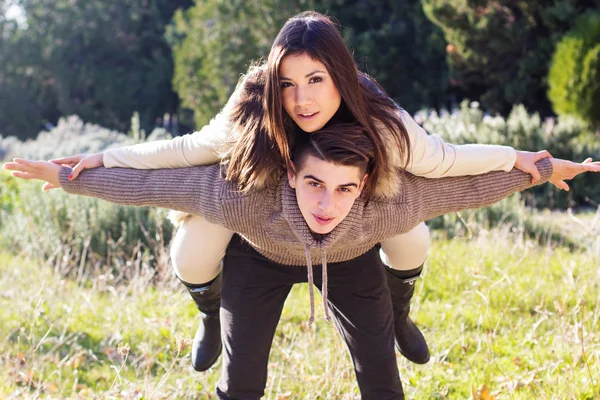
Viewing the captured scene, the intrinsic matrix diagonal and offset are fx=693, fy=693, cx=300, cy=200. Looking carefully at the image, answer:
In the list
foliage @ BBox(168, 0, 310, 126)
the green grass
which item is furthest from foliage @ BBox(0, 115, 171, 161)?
the green grass

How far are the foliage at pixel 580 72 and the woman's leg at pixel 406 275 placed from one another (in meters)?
6.90

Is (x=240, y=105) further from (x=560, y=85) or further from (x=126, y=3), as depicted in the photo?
(x=126, y=3)

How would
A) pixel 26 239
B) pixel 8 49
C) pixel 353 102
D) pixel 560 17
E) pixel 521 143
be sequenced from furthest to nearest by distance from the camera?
pixel 8 49 → pixel 560 17 → pixel 521 143 → pixel 26 239 → pixel 353 102

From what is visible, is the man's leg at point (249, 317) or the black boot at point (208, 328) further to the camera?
the black boot at point (208, 328)

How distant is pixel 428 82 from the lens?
1306 cm

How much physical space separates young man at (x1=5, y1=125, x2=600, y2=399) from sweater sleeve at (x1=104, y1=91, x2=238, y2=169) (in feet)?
0.12

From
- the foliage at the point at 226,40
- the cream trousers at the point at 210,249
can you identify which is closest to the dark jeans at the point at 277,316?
the cream trousers at the point at 210,249

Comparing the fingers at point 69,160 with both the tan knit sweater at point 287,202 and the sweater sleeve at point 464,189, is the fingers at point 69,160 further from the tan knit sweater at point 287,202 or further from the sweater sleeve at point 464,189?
the sweater sleeve at point 464,189

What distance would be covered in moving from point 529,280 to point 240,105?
7.82 feet

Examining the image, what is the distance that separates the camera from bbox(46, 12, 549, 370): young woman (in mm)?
2215

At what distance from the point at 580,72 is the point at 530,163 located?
23.4ft

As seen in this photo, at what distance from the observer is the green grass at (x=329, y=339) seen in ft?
8.98

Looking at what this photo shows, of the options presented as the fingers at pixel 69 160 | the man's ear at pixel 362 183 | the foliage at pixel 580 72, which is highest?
the foliage at pixel 580 72

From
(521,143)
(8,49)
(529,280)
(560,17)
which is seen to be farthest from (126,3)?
(529,280)
